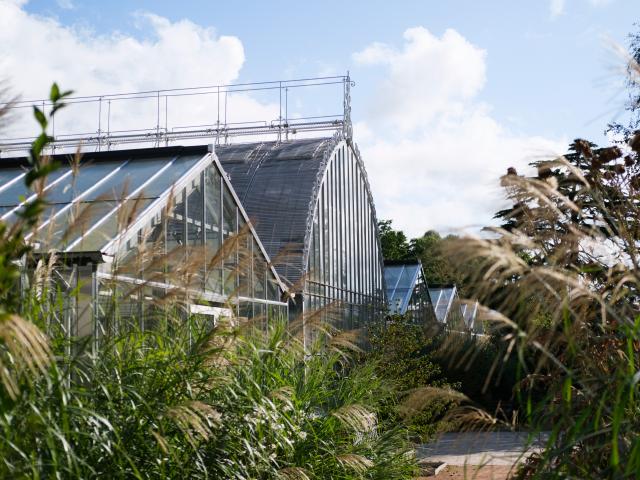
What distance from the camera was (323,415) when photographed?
6.07m

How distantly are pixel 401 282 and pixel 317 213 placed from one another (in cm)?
907

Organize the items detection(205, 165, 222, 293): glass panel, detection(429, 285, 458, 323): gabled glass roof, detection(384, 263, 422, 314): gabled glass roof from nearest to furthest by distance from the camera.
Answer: detection(205, 165, 222, 293): glass panel, detection(384, 263, 422, 314): gabled glass roof, detection(429, 285, 458, 323): gabled glass roof

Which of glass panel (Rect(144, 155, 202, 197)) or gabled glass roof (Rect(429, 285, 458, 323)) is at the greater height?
glass panel (Rect(144, 155, 202, 197))

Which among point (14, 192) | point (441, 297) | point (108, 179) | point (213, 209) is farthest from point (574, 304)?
point (441, 297)

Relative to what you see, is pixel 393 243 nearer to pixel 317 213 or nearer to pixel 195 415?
pixel 317 213

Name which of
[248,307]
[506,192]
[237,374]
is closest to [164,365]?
[237,374]

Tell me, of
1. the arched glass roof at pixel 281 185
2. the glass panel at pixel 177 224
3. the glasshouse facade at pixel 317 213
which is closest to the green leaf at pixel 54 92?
the glass panel at pixel 177 224

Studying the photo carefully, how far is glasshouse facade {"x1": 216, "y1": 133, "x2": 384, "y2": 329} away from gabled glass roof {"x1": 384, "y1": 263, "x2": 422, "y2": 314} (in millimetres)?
3062

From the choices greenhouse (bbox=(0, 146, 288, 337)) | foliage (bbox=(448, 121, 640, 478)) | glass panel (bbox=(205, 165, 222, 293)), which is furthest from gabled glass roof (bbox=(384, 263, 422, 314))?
foliage (bbox=(448, 121, 640, 478))

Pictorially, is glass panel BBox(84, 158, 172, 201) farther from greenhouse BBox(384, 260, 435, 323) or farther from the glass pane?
greenhouse BBox(384, 260, 435, 323)

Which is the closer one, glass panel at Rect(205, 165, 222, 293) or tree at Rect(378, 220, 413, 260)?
glass panel at Rect(205, 165, 222, 293)

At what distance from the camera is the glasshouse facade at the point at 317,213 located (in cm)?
1822

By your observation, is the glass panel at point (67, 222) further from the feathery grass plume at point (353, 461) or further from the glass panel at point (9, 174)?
the glass panel at point (9, 174)

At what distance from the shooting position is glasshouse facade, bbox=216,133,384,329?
18.2 metres
